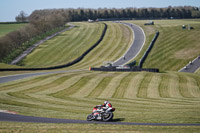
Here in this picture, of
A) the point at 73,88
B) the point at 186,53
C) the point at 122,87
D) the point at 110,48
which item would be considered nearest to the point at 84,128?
the point at 73,88

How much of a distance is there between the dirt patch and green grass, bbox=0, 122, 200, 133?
71.2 metres

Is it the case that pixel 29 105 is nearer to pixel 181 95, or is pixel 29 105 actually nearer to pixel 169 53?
pixel 181 95

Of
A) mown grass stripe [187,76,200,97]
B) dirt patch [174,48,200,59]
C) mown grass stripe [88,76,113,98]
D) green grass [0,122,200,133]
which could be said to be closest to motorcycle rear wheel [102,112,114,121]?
green grass [0,122,200,133]

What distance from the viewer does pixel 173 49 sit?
97.9 meters

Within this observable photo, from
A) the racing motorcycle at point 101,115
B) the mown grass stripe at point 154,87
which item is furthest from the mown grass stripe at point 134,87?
the racing motorcycle at point 101,115

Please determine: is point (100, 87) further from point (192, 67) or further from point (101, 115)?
point (192, 67)

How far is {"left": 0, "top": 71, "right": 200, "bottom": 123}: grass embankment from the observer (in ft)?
87.7

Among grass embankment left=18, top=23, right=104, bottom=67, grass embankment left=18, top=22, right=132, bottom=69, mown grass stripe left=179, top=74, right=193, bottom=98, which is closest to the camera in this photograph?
mown grass stripe left=179, top=74, right=193, bottom=98

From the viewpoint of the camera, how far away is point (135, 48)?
107062mm

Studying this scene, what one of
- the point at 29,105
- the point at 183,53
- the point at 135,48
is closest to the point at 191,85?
the point at 29,105

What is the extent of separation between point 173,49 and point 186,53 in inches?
246

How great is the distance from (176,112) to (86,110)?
825 centimetres

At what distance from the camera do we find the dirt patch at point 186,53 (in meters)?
89.2

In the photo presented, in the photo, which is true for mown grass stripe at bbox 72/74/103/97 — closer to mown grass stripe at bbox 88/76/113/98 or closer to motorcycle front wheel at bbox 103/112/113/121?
mown grass stripe at bbox 88/76/113/98
